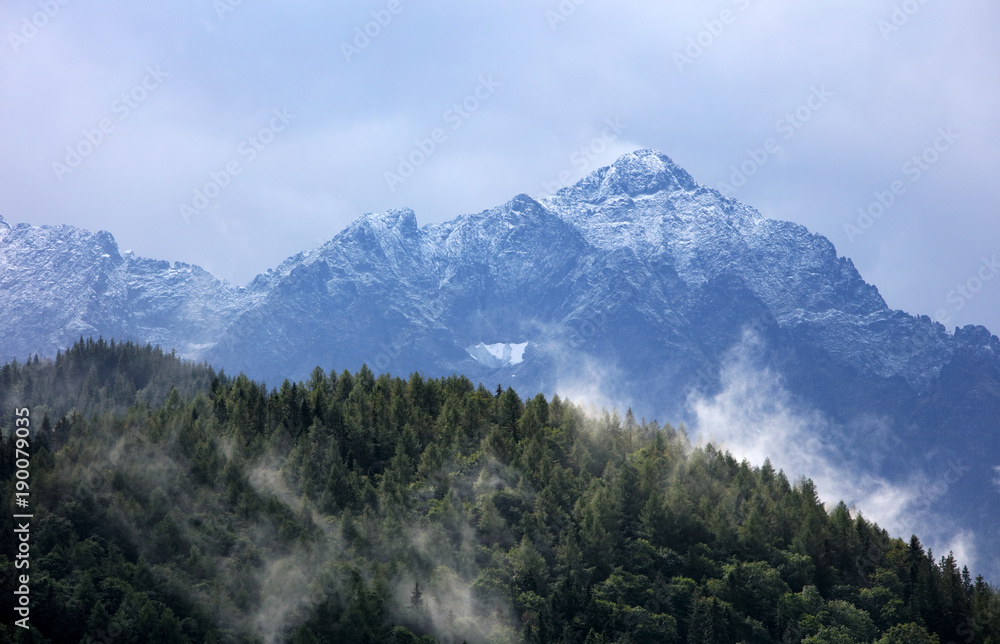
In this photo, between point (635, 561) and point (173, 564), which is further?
point (635, 561)

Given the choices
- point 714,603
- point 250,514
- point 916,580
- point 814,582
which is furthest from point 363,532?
point 916,580

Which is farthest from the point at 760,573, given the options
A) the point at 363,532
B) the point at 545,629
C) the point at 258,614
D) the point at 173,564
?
the point at 173,564

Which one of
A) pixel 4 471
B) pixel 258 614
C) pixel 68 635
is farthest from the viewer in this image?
pixel 4 471

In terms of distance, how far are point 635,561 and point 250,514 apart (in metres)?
70.2

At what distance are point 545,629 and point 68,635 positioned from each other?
7331cm

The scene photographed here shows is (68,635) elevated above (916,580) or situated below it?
below

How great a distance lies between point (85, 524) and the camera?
180m

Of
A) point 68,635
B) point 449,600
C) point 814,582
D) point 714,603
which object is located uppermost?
point 814,582

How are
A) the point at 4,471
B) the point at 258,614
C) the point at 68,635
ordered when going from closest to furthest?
1. the point at 68,635
2. the point at 258,614
3. the point at 4,471

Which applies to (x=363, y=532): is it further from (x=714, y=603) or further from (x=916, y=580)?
(x=916, y=580)

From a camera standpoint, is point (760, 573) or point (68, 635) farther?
point (760, 573)

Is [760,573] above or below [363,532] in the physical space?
above

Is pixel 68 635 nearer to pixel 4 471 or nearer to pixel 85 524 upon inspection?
pixel 85 524

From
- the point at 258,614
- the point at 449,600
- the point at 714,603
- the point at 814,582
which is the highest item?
the point at 814,582
